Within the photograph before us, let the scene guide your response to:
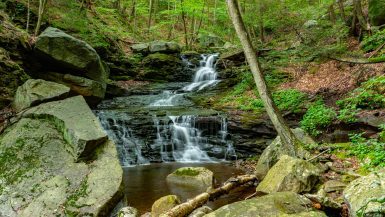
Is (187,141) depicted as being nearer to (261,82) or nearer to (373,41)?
(261,82)

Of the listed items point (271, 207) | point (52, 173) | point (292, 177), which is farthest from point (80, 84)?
point (271, 207)

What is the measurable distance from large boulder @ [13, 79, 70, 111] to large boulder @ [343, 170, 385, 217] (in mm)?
7107

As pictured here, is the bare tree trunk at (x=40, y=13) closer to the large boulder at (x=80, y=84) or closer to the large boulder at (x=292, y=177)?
the large boulder at (x=80, y=84)

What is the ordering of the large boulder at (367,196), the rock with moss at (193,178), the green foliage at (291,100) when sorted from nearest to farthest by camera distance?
the large boulder at (367,196), the rock with moss at (193,178), the green foliage at (291,100)

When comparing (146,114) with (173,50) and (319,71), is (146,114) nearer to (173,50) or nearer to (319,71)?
(319,71)

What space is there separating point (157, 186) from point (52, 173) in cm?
237

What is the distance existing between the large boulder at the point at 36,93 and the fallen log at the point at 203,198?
4808 millimetres

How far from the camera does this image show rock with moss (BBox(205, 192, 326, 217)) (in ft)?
13.8

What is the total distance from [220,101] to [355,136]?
23.3 feet

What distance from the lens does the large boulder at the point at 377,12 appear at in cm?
1250

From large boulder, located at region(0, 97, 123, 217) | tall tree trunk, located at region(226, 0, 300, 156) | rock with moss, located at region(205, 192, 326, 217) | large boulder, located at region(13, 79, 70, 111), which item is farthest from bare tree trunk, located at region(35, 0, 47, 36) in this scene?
rock with moss, located at region(205, 192, 326, 217)

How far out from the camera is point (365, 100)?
29.4 ft

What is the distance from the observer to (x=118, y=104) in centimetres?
1370

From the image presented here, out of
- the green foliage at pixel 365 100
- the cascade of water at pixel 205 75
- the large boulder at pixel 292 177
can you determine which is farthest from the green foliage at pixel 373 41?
the large boulder at pixel 292 177
